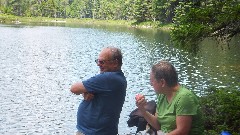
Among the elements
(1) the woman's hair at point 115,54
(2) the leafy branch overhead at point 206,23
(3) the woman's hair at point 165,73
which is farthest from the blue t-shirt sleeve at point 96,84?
(2) the leafy branch overhead at point 206,23

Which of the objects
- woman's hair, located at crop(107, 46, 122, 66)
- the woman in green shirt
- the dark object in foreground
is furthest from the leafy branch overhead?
the woman in green shirt

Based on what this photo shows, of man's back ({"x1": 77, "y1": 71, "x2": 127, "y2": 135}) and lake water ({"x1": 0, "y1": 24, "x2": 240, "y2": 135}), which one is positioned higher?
man's back ({"x1": 77, "y1": 71, "x2": 127, "y2": 135})

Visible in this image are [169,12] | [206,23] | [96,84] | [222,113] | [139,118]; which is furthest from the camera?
[169,12]

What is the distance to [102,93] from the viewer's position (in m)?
4.20

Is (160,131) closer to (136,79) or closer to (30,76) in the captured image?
(136,79)

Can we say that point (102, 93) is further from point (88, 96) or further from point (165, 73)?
point (165, 73)

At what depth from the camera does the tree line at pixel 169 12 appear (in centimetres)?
829

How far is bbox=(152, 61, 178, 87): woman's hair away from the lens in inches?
143

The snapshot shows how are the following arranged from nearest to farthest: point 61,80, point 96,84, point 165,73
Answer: point 165,73, point 96,84, point 61,80

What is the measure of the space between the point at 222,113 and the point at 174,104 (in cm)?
495

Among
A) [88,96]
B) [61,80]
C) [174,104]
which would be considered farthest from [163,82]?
[61,80]

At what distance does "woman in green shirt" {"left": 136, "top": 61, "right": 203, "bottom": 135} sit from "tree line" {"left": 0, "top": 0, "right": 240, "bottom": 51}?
4.65 m

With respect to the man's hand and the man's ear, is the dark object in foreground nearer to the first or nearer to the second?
the man's hand

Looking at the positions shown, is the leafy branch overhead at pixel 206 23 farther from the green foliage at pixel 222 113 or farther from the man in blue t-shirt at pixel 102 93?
the man in blue t-shirt at pixel 102 93
